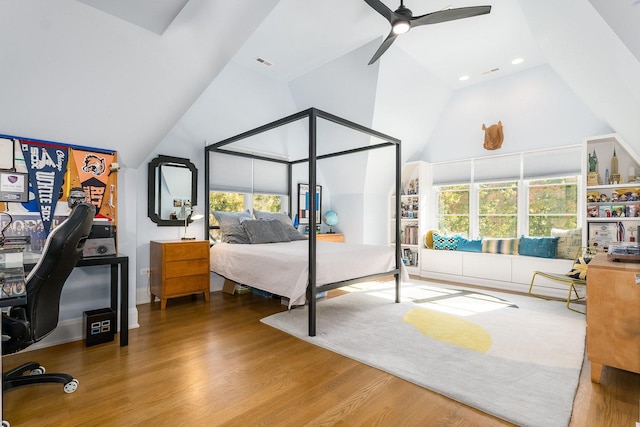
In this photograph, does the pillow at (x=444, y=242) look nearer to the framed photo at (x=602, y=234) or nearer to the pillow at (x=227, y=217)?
the framed photo at (x=602, y=234)

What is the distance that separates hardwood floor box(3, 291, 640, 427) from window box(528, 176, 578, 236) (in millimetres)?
3026

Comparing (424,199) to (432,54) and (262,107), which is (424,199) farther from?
(262,107)

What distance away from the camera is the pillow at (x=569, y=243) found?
425 cm

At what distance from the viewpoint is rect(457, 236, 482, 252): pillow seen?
16.5 feet

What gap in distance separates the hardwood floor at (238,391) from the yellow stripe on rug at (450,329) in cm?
68

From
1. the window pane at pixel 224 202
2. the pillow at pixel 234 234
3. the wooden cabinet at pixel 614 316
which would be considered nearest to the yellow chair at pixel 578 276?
the wooden cabinet at pixel 614 316

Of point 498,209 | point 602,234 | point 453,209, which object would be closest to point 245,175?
point 453,209

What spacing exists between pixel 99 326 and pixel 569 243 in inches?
214

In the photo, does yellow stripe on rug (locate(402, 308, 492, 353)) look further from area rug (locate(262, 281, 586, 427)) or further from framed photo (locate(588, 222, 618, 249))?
framed photo (locate(588, 222, 618, 249))

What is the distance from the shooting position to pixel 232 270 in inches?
145

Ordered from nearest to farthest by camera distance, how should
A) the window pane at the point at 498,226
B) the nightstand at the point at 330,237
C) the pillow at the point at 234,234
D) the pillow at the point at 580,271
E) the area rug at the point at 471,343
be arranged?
1. the area rug at the point at 471,343
2. the pillow at the point at 580,271
3. the pillow at the point at 234,234
4. the window pane at the point at 498,226
5. the nightstand at the point at 330,237

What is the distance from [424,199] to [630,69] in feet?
10.8

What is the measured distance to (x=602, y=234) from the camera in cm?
400

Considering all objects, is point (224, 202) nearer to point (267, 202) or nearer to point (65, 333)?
point (267, 202)
